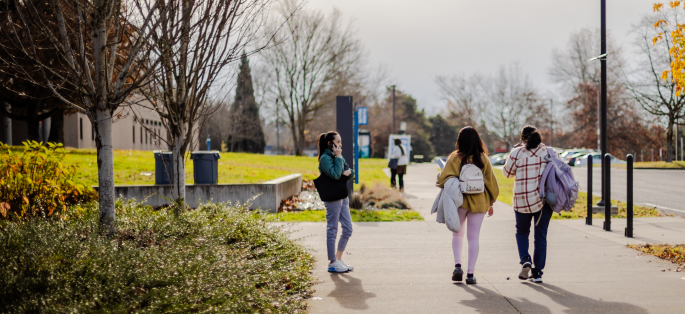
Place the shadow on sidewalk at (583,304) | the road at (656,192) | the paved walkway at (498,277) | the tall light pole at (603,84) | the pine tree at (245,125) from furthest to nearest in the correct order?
the pine tree at (245,125) < the road at (656,192) < the tall light pole at (603,84) < the paved walkway at (498,277) < the shadow on sidewalk at (583,304)

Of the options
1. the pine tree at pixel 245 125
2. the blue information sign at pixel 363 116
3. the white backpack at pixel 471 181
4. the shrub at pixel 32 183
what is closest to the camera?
the white backpack at pixel 471 181

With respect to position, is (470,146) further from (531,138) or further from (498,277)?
(498,277)

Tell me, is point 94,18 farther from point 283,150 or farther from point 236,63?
point 283,150

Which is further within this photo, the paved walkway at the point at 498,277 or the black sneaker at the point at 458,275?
the black sneaker at the point at 458,275

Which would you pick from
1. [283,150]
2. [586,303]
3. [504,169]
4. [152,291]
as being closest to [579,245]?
[504,169]

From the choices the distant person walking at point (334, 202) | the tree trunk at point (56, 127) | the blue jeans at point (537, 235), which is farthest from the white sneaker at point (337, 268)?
the tree trunk at point (56, 127)

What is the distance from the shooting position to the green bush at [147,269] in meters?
3.80

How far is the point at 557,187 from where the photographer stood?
5.52 m

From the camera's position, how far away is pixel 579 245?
7.58m

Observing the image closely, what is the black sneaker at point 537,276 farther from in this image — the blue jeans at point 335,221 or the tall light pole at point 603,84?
the tall light pole at point 603,84

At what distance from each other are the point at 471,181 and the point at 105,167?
376cm

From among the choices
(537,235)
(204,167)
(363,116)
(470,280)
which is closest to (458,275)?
(470,280)

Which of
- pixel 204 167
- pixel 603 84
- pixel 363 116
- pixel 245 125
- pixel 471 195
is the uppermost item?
pixel 245 125

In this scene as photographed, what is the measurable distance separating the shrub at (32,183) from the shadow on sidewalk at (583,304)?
5.51m
